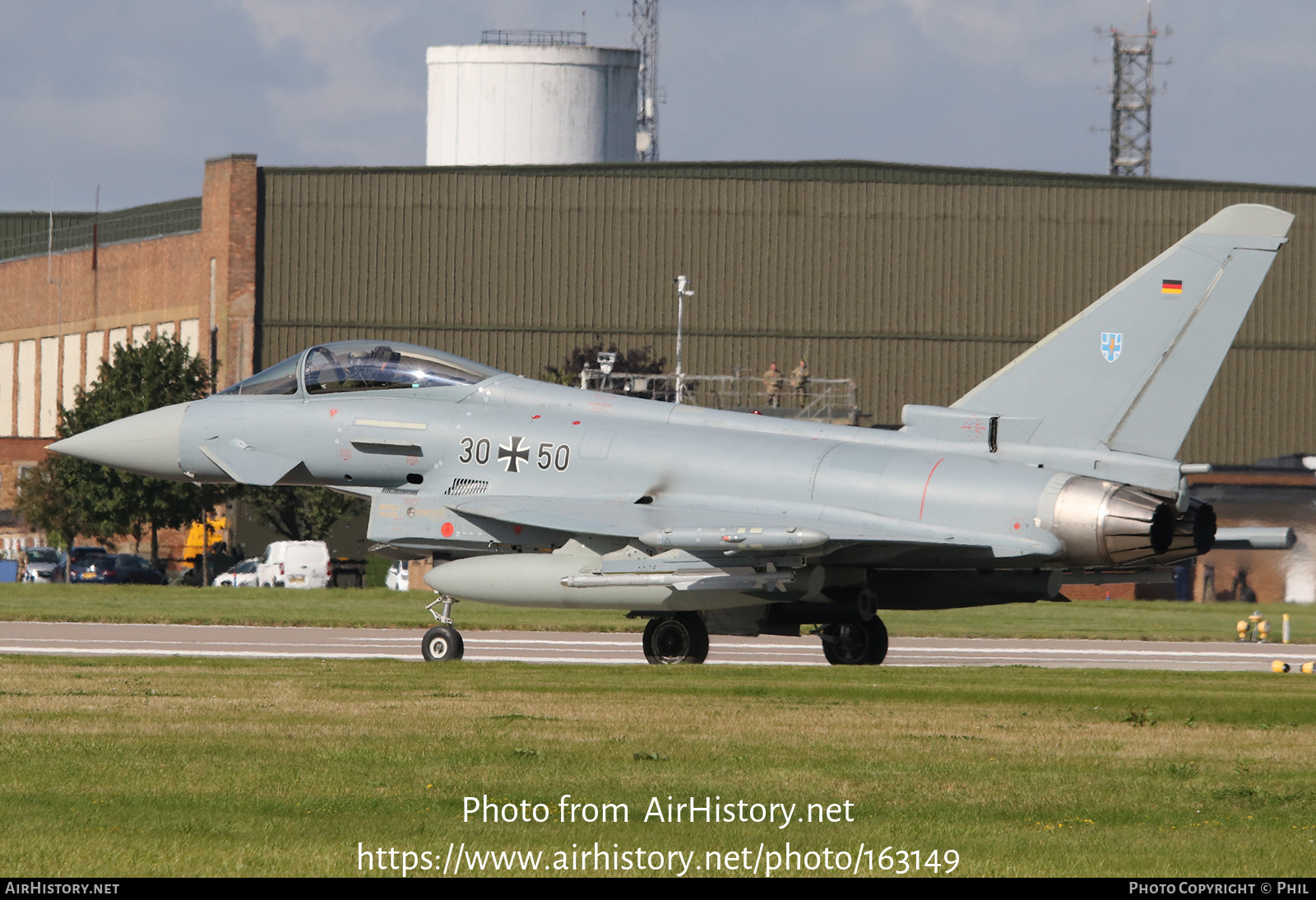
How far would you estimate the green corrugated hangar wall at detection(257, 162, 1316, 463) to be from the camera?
71500mm

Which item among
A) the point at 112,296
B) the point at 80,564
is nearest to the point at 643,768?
the point at 80,564

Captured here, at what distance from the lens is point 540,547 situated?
68.9 feet

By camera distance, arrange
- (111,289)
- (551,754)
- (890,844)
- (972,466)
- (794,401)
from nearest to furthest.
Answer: (890,844)
(551,754)
(972,466)
(794,401)
(111,289)

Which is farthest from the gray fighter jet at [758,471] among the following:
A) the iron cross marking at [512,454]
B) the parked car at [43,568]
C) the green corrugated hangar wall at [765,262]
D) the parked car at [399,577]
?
the green corrugated hangar wall at [765,262]

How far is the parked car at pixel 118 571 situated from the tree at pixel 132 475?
2.55 m

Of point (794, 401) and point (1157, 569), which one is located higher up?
point (794, 401)

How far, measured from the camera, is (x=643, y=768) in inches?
437

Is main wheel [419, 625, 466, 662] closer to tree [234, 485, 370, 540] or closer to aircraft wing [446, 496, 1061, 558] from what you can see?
aircraft wing [446, 496, 1061, 558]

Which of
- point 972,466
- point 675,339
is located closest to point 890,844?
point 972,466

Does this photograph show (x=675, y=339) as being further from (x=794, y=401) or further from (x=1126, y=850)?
(x=1126, y=850)

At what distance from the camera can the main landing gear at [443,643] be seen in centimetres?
2075

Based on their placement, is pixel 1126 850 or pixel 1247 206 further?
pixel 1247 206

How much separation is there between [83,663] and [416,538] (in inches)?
162

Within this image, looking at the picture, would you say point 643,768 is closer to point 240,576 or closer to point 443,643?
point 443,643
